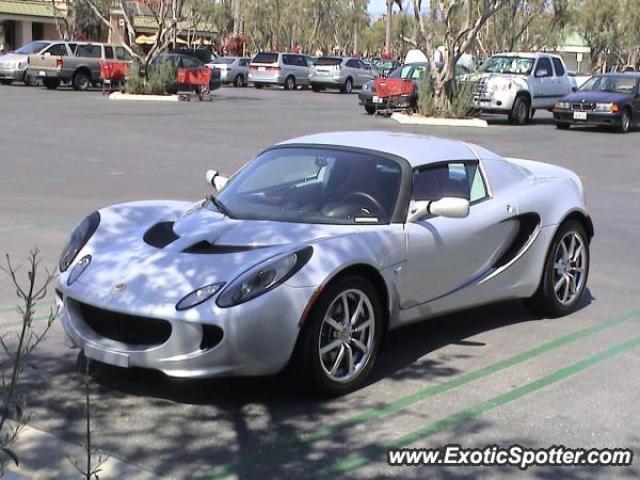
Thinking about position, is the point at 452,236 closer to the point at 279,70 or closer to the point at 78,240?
the point at 78,240

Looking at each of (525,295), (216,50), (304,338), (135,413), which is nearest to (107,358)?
(135,413)

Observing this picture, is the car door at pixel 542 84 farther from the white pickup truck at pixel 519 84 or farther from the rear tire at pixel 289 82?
the rear tire at pixel 289 82

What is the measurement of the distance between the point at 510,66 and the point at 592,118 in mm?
3847

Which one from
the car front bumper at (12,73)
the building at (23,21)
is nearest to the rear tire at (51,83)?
the car front bumper at (12,73)

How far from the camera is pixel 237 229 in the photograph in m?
5.16

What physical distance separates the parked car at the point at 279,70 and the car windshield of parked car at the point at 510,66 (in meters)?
18.4

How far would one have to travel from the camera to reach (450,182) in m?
5.98

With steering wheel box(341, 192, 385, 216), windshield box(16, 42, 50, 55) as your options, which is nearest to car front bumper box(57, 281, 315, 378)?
steering wheel box(341, 192, 385, 216)

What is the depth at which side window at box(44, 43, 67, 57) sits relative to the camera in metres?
34.2

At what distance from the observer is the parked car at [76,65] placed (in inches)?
1337

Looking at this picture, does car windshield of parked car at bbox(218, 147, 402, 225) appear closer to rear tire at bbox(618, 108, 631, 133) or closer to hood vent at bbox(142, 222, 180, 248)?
hood vent at bbox(142, 222, 180, 248)

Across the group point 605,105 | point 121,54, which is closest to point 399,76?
point 605,105

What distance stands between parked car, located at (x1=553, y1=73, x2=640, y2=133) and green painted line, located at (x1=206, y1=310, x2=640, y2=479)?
1761 cm

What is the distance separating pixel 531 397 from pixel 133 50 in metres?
29.0
